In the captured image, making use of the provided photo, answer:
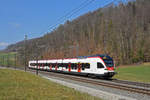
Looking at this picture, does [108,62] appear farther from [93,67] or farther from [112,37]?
[112,37]

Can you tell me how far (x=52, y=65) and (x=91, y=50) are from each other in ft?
161

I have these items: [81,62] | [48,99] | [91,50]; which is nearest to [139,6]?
[91,50]

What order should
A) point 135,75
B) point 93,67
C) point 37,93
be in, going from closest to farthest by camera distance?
point 37,93
point 93,67
point 135,75

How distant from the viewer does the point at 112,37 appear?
85062mm

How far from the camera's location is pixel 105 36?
97562 mm

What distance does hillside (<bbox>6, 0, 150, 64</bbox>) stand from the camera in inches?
3073

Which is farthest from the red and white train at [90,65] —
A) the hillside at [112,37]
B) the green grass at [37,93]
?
the hillside at [112,37]

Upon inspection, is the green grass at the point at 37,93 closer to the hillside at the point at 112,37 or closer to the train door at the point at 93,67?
the train door at the point at 93,67

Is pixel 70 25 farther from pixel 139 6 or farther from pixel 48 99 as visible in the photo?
pixel 48 99

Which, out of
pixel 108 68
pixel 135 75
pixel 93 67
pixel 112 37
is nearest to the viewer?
pixel 108 68

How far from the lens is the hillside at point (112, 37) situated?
78.1 metres

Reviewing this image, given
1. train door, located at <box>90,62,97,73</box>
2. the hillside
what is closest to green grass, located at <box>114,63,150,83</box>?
train door, located at <box>90,62,97,73</box>

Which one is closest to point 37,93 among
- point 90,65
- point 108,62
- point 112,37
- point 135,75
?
point 108,62

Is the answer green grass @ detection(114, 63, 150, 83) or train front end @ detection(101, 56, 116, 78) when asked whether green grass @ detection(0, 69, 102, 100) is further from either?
green grass @ detection(114, 63, 150, 83)
